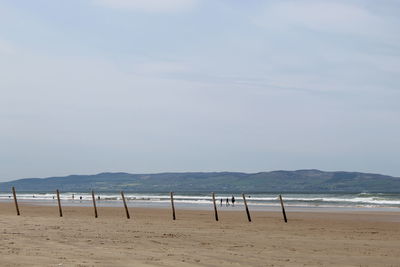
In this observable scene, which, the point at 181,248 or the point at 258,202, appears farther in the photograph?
the point at 258,202

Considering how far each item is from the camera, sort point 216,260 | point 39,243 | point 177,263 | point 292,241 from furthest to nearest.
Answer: point 292,241, point 39,243, point 216,260, point 177,263

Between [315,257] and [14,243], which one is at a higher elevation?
[14,243]

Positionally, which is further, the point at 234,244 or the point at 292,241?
the point at 292,241

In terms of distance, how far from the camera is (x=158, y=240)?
19.3 metres

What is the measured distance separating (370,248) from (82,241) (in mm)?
8977

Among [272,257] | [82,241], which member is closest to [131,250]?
[82,241]

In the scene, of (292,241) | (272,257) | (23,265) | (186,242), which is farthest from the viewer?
(292,241)

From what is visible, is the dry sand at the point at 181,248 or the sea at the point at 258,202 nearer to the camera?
the dry sand at the point at 181,248

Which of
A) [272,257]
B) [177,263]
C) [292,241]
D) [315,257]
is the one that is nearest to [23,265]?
[177,263]

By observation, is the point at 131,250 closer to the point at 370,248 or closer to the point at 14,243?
the point at 14,243

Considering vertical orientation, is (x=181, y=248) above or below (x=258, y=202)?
above

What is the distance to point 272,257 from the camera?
15.6 metres

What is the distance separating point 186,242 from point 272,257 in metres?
4.07

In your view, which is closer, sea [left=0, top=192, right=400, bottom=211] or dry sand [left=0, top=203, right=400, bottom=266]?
dry sand [left=0, top=203, right=400, bottom=266]
